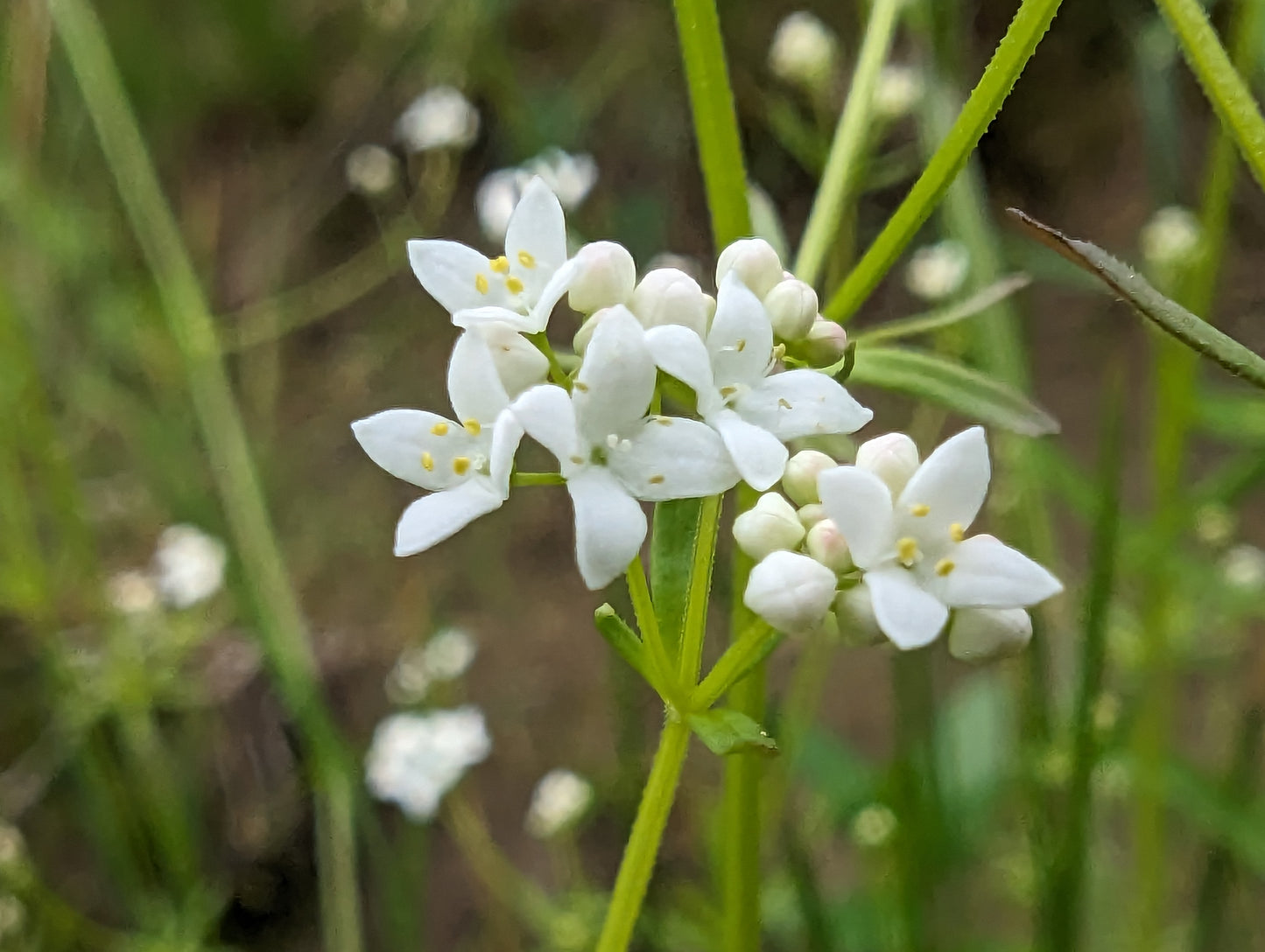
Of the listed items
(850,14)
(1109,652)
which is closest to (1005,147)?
(850,14)

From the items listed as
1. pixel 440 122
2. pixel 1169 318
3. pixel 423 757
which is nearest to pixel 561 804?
pixel 423 757

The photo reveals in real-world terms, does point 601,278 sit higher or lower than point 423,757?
higher

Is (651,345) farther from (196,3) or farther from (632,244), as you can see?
(196,3)

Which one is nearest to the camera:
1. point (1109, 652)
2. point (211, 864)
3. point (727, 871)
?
point (727, 871)

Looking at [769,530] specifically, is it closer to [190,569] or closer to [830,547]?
[830,547]

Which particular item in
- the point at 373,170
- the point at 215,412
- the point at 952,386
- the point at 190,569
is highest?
the point at 952,386
